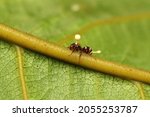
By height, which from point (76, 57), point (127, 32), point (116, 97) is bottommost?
point (116, 97)

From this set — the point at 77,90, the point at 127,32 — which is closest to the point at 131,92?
the point at 77,90

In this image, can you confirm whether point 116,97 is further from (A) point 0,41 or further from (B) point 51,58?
(A) point 0,41

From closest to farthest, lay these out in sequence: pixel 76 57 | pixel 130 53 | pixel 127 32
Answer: pixel 76 57 → pixel 130 53 → pixel 127 32

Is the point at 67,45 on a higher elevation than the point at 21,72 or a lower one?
higher

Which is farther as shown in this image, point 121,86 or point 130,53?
point 130,53

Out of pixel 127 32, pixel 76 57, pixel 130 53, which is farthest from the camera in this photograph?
pixel 127 32

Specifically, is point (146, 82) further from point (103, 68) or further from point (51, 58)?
point (51, 58)

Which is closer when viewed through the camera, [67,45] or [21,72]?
[21,72]

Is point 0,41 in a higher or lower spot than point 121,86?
higher
